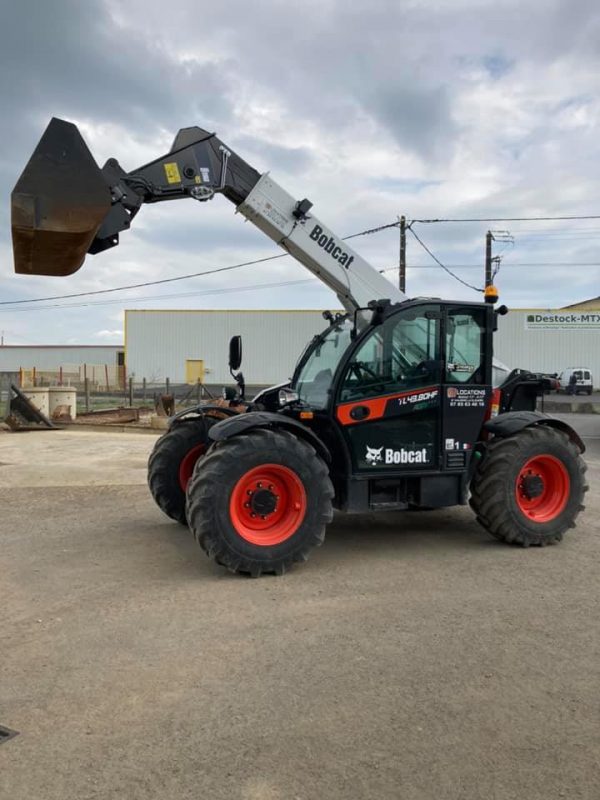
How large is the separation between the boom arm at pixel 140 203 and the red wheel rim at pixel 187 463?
2168 millimetres

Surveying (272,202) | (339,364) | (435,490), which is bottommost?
(435,490)

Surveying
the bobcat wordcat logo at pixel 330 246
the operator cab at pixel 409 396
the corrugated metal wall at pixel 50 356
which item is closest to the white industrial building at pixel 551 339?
the bobcat wordcat logo at pixel 330 246

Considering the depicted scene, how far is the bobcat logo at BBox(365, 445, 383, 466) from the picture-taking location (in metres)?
5.64

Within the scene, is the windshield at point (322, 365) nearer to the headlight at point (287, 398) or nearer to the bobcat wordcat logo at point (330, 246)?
the headlight at point (287, 398)

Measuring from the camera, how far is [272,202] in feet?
20.8

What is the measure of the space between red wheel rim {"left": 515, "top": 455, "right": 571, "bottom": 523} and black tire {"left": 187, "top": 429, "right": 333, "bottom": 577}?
2011 millimetres

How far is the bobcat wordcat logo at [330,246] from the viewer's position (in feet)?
21.4

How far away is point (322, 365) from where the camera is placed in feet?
20.8

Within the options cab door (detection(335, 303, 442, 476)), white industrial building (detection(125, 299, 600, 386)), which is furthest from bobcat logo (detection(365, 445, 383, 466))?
white industrial building (detection(125, 299, 600, 386))

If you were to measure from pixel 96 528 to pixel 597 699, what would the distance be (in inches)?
199

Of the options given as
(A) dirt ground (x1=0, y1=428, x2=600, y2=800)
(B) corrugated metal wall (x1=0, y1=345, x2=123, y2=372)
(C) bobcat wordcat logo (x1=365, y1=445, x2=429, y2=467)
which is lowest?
(A) dirt ground (x1=0, y1=428, x2=600, y2=800)

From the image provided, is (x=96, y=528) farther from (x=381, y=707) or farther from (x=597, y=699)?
(x=597, y=699)

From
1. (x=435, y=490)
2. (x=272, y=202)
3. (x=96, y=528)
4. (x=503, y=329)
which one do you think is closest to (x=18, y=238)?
(x=272, y=202)

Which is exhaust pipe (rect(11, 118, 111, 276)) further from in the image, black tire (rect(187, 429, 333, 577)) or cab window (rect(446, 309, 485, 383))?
cab window (rect(446, 309, 485, 383))
